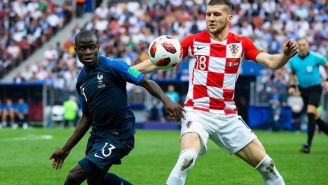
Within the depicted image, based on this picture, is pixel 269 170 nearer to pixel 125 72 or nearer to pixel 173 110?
pixel 173 110

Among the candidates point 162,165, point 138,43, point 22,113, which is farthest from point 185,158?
point 138,43

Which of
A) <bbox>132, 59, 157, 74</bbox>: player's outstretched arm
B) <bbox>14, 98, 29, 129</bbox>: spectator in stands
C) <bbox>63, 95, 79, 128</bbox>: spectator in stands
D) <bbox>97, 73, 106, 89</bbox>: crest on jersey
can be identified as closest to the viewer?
<bbox>97, 73, 106, 89</bbox>: crest on jersey

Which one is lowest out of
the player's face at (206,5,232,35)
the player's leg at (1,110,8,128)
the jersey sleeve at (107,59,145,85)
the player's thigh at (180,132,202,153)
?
the player's leg at (1,110,8,128)

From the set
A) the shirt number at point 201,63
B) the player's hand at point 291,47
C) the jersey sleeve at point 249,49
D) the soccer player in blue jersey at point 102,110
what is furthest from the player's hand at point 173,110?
the jersey sleeve at point 249,49

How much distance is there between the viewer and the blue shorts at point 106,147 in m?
7.94

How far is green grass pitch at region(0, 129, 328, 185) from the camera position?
37.4 feet

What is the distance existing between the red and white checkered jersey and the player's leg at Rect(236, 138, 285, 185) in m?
0.44

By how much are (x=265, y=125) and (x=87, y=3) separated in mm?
15625

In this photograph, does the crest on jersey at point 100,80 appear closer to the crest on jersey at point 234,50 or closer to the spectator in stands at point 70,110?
the crest on jersey at point 234,50

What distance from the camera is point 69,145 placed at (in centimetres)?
830

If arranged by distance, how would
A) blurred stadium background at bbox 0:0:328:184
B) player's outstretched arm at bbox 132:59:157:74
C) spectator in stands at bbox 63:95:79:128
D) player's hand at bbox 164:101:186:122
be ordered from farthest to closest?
spectator in stands at bbox 63:95:79:128 → blurred stadium background at bbox 0:0:328:184 → player's outstretched arm at bbox 132:59:157:74 → player's hand at bbox 164:101:186:122

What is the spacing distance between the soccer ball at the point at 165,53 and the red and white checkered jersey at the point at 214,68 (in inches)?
12.3

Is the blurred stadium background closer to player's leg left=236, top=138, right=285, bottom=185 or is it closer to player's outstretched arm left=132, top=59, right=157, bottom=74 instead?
player's leg left=236, top=138, right=285, bottom=185

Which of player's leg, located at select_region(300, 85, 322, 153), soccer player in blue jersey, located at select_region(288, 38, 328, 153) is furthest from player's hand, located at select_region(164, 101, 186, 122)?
soccer player in blue jersey, located at select_region(288, 38, 328, 153)
